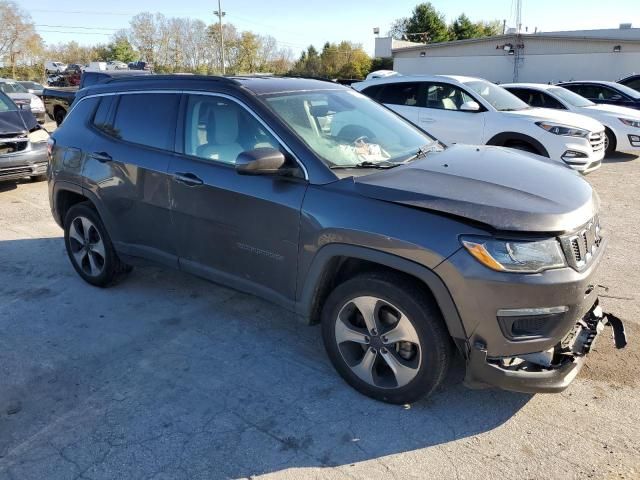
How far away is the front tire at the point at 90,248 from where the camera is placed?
4.50 metres

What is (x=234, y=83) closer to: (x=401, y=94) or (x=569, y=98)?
(x=401, y=94)

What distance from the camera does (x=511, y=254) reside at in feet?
8.07

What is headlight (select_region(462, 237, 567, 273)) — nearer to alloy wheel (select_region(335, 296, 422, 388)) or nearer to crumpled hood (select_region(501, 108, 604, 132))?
alloy wheel (select_region(335, 296, 422, 388))

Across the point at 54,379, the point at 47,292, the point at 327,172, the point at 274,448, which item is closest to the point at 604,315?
the point at 327,172

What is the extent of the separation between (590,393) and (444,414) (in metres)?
0.90

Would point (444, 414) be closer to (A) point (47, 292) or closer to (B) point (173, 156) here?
(B) point (173, 156)

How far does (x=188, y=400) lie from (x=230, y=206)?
1.22 metres

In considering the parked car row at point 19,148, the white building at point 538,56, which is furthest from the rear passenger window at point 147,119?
the white building at point 538,56

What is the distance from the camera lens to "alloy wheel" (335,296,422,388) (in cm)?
281

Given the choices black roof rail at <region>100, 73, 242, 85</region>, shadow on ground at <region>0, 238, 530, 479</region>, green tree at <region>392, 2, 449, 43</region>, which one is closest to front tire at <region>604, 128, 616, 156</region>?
shadow on ground at <region>0, 238, 530, 479</region>

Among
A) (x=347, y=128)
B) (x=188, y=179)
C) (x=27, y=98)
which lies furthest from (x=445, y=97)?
(x=27, y=98)

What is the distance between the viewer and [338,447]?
2.68m

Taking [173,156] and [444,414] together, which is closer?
[444,414]

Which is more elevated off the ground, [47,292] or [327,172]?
[327,172]
